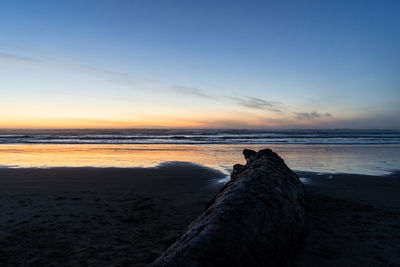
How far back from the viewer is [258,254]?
2207mm

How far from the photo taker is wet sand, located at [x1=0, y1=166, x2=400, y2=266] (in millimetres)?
3059

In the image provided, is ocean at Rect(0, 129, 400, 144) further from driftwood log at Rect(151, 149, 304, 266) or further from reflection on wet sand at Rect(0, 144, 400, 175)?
driftwood log at Rect(151, 149, 304, 266)

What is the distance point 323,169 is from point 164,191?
6.49 metres

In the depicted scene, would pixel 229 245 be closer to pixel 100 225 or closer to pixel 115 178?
pixel 100 225

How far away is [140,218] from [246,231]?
2712 millimetres

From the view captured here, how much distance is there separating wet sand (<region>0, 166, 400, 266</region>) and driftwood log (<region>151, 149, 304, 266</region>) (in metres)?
0.52

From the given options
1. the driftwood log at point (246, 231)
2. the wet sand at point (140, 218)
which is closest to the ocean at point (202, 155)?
the wet sand at point (140, 218)

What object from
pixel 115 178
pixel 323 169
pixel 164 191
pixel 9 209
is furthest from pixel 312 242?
pixel 323 169

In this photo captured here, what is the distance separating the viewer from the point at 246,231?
2.24 m

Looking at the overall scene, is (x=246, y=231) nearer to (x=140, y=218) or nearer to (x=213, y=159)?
(x=140, y=218)

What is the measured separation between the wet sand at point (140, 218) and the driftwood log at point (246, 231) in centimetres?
52

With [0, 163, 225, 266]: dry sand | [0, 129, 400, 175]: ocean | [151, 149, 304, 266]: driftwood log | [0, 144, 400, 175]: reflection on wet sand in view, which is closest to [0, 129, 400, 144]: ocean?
[0, 129, 400, 175]: ocean

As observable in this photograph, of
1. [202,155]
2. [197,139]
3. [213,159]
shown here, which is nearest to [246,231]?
[213,159]

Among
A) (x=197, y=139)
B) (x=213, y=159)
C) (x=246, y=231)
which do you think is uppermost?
(x=246, y=231)
